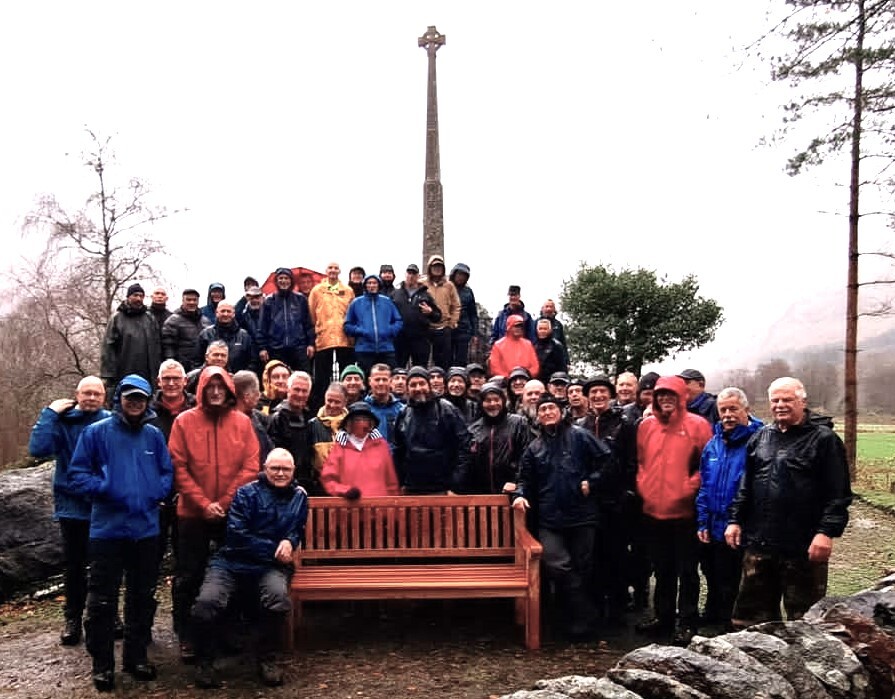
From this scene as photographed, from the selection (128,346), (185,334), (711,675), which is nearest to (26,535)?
(128,346)

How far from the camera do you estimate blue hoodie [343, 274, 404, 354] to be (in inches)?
365

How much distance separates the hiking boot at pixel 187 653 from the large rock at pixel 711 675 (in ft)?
10.9

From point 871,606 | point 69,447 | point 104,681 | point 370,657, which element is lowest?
point 370,657

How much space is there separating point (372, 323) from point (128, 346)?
264cm

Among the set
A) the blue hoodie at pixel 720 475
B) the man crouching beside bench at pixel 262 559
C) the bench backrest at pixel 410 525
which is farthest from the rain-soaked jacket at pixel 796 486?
the man crouching beside bench at pixel 262 559

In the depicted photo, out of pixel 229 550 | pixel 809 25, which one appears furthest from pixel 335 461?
pixel 809 25

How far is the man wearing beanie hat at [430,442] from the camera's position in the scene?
6.37 meters

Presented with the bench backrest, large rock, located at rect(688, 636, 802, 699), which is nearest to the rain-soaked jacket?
large rock, located at rect(688, 636, 802, 699)

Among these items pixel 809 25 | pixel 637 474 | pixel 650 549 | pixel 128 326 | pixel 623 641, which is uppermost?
pixel 809 25

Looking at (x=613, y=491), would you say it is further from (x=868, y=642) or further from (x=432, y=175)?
(x=432, y=175)

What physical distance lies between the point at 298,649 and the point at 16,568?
10.5ft

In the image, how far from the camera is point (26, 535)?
7.36m

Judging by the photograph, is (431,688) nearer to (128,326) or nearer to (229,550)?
(229,550)

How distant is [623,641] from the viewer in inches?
226
